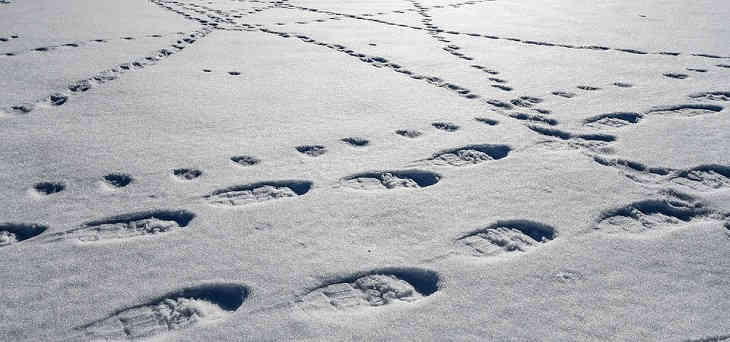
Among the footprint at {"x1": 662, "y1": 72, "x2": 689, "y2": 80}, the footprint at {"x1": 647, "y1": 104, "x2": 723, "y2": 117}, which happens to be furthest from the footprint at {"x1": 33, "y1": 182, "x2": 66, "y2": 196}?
the footprint at {"x1": 662, "y1": 72, "x2": 689, "y2": 80}

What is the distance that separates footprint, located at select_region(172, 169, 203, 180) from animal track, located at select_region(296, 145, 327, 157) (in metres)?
0.43

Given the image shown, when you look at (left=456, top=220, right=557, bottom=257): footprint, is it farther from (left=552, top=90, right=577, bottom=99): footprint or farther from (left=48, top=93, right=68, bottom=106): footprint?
(left=48, top=93, right=68, bottom=106): footprint

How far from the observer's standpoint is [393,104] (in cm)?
273

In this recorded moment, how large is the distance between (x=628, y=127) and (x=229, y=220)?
6.21ft

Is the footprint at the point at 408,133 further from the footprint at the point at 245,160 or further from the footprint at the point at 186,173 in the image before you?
the footprint at the point at 186,173

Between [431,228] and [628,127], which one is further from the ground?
[628,127]

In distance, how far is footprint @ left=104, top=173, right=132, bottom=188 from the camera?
185 cm

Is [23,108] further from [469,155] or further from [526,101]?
[526,101]

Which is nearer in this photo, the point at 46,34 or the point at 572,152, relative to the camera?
the point at 572,152

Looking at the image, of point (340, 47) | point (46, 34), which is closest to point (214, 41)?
point (340, 47)

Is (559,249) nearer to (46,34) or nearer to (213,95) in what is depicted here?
(213,95)

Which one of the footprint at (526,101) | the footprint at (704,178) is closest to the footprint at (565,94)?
the footprint at (526,101)

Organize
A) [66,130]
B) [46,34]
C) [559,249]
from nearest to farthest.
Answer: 1. [559,249]
2. [66,130]
3. [46,34]

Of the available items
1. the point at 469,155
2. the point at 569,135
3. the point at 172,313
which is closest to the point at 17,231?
the point at 172,313
